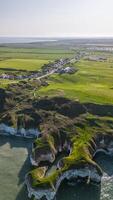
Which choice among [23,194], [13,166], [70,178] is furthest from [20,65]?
[23,194]

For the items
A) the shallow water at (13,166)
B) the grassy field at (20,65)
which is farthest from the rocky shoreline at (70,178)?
the grassy field at (20,65)

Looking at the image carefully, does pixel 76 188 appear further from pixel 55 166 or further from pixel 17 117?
pixel 17 117

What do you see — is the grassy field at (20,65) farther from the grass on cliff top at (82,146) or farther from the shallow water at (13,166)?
the shallow water at (13,166)

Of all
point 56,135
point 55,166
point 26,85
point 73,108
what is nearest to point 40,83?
point 26,85

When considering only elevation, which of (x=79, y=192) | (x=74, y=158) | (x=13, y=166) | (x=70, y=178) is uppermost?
(x=74, y=158)

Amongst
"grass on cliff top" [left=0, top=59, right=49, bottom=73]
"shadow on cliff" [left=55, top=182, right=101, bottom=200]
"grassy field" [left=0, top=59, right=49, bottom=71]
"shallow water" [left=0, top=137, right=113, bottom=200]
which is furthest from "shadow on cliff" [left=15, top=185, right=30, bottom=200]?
"grassy field" [left=0, top=59, right=49, bottom=71]

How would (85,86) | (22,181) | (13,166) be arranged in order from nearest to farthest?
(22,181), (13,166), (85,86)

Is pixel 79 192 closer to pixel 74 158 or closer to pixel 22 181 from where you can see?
pixel 74 158
